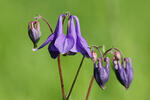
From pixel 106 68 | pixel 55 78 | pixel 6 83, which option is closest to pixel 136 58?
pixel 55 78

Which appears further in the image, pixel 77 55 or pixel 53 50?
pixel 77 55

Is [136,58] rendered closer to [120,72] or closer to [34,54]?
[34,54]

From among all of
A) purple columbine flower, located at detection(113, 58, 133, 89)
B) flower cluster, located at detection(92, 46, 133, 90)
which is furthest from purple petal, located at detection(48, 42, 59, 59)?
purple columbine flower, located at detection(113, 58, 133, 89)

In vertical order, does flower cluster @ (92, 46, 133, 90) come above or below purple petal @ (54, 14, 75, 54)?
below

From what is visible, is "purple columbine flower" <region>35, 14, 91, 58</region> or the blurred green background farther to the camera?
the blurred green background

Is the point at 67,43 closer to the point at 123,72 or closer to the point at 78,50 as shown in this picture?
the point at 78,50

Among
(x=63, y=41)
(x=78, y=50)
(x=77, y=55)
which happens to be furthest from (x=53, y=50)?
(x=77, y=55)

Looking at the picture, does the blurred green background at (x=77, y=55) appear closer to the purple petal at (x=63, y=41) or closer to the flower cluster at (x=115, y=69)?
the flower cluster at (x=115, y=69)

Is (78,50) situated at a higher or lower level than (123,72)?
higher

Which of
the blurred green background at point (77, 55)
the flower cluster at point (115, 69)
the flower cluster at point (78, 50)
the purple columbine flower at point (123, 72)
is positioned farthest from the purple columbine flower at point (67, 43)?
the blurred green background at point (77, 55)

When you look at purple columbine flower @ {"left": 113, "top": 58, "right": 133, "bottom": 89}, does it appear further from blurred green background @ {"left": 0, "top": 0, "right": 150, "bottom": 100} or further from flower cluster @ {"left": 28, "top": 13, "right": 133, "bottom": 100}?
blurred green background @ {"left": 0, "top": 0, "right": 150, "bottom": 100}
